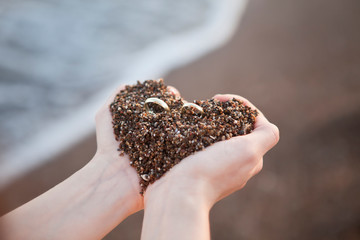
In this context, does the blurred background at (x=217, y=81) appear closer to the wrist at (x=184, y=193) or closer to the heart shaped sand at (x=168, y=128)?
the heart shaped sand at (x=168, y=128)

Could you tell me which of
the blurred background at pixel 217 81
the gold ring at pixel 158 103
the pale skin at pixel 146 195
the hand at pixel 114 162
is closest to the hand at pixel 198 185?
the pale skin at pixel 146 195

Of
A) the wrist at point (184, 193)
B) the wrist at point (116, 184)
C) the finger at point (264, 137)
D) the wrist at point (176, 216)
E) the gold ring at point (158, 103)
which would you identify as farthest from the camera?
the gold ring at point (158, 103)

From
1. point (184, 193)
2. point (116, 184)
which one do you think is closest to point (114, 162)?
point (116, 184)

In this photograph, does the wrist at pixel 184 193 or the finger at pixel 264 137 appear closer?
the wrist at pixel 184 193

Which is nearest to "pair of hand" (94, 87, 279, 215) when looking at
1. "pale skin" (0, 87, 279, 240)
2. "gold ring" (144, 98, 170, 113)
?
"pale skin" (0, 87, 279, 240)

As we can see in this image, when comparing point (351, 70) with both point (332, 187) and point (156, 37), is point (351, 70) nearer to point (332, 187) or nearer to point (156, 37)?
point (332, 187)

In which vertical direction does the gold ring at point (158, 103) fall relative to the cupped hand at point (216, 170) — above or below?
above

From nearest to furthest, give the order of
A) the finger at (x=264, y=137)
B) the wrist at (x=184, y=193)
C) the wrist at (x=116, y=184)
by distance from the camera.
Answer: the wrist at (x=184, y=193) → the finger at (x=264, y=137) → the wrist at (x=116, y=184)

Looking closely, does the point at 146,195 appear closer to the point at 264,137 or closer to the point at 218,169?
the point at 218,169
